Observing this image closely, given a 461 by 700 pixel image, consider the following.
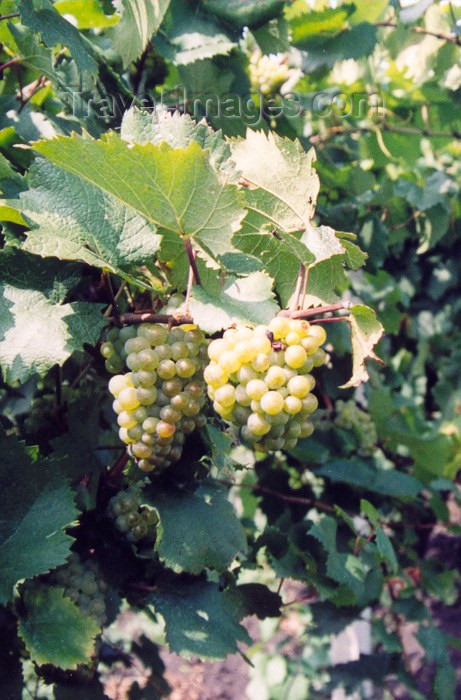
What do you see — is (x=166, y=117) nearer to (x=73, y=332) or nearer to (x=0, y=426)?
(x=73, y=332)

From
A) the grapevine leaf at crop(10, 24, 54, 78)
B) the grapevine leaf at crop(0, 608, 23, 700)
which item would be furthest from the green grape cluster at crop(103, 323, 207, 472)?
the grapevine leaf at crop(10, 24, 54, 78)

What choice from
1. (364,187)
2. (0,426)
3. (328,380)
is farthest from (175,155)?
(364,187)

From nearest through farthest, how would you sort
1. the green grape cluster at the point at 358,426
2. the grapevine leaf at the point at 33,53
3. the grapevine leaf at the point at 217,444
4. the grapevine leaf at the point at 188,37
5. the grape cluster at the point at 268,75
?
the grapevine leaf at the point at 217,444, the grapevine leaf at the point at 33,53, the grapevine leaf at the point at 188,37, the grape cluster at the point at 268,75, the green grape cluster at the point at 358,426

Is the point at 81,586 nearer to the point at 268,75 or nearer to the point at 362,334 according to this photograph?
the point at 362,334

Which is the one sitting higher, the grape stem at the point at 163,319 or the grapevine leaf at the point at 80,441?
the grape stem at the point at 163,319

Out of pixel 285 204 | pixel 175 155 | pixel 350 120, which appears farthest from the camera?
pixel 350 120

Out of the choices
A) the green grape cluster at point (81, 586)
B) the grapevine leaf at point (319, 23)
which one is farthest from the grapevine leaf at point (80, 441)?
the grapevine leaf at point (319, 23)

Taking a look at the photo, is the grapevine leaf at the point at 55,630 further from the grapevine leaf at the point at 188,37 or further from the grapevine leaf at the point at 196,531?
the grapevine leaf at the point at 188,37
